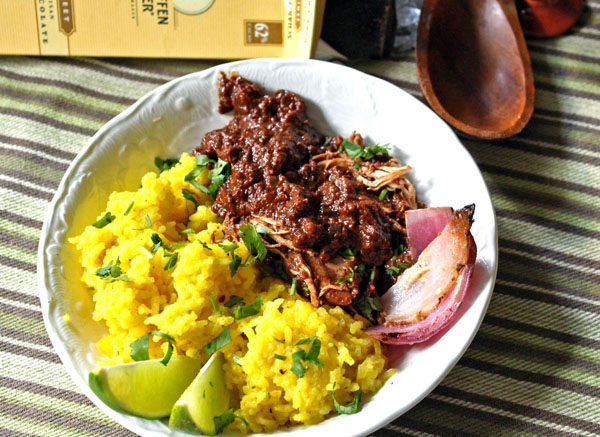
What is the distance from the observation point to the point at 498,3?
3979 mm

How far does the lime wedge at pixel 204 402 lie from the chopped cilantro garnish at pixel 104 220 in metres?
0.97

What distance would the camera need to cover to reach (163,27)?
3.98 metres

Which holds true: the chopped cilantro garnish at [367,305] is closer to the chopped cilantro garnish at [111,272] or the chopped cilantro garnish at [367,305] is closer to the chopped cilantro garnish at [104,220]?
the chopped cilantro garnish at [111,272]

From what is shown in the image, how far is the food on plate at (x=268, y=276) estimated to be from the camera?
9.33 ft

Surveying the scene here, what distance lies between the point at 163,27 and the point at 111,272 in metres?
1.85

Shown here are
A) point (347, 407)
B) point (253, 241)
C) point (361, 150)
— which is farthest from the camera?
point (361, 150)

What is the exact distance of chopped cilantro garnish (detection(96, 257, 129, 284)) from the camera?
2.99m

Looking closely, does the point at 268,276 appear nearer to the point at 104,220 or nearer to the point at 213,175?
the point at 213,175

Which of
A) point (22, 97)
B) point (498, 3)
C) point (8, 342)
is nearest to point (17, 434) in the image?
point (8, 342)

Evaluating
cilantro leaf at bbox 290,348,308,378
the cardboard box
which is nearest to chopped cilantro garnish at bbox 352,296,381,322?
cilantro leaf at bbox 290,348,308,378

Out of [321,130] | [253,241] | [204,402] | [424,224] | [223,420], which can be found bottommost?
[223,420]

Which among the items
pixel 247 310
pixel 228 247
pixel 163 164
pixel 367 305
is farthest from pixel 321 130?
pixel 247 310

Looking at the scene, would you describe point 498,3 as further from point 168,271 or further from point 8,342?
point 8,342

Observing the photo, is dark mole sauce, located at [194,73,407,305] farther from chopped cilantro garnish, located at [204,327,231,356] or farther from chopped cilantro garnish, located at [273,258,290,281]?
chopped cilantro garnish, located at [204,327,231,356]
